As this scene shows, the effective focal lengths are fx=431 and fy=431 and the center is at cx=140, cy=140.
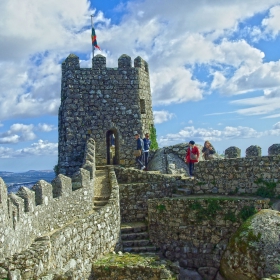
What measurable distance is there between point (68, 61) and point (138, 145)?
18.3ft

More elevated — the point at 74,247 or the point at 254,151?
the point at 254,151

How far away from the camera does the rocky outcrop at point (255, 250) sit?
10297 millimetres

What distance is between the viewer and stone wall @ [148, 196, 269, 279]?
1299cm

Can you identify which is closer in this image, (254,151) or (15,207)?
(15,207)

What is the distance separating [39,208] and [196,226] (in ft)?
18.5

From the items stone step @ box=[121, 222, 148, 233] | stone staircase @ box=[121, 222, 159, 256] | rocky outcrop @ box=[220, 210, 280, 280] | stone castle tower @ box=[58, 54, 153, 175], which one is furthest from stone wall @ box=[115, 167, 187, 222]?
stone castle tower @ box=[58, 54, 153, 175]

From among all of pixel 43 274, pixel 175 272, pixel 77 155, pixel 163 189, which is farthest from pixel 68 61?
pixel 43 274

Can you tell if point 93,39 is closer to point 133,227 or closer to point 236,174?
point 236,174

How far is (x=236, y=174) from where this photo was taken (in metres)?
14.7

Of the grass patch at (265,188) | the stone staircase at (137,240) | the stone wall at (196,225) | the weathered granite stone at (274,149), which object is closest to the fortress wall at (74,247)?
the stone staircase at (137,240)

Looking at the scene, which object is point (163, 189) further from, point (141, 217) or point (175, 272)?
point (175, 272)

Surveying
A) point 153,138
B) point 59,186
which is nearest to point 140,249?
point 59,186

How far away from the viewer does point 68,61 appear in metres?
21.6

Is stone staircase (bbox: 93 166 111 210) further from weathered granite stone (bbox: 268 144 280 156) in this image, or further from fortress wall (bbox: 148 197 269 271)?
weathered granite stone (bbox: 268 144 280 156)
